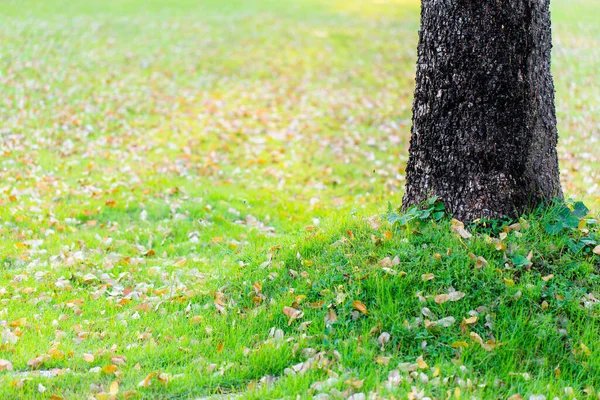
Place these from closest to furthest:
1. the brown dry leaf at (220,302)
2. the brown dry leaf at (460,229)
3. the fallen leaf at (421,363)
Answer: the fallen leaf at (421,363)
the brown dry leaf at (460,229)
the brown dry leaf at (220,302)

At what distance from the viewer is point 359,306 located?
13.7 ft

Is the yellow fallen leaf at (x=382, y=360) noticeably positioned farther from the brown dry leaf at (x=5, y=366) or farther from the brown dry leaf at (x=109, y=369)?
the brown dry leaf at (x=5, y=366)

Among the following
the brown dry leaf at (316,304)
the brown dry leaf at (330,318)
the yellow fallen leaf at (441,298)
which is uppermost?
the yellow fallen leaf at (441,298)

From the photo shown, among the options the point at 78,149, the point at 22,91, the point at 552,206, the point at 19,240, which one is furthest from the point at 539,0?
the point at 22,91

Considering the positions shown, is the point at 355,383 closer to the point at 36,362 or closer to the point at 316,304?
the point at 316,304

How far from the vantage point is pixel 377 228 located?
490 cm

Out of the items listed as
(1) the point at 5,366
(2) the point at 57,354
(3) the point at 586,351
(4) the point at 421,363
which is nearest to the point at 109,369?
(2) the point at 57,354

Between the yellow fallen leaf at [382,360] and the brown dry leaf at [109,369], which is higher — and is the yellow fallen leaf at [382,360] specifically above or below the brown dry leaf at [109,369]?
above

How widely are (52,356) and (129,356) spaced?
0.52 metres

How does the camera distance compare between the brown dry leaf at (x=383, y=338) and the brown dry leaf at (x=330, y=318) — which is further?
the brown dry leaf at (x=330, y=318)

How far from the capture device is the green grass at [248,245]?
384 centimetres

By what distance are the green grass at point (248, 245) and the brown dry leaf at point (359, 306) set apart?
0.15 ft

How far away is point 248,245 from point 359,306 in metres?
2.09

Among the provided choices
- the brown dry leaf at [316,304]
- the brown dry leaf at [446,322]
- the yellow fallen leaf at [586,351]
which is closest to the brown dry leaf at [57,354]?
the brown dry leaf at [316,304]
